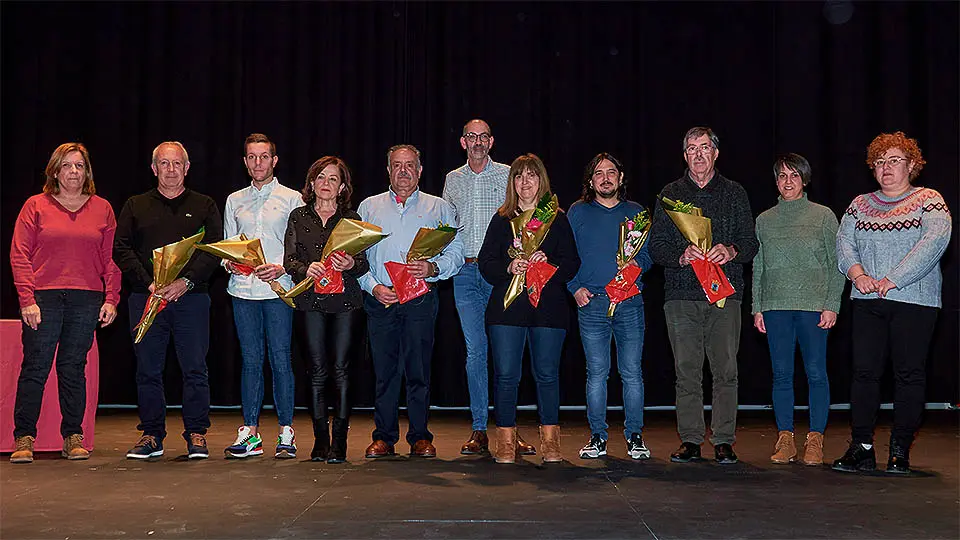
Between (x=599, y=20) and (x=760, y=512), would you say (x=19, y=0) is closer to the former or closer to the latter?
(x=599, y=20)

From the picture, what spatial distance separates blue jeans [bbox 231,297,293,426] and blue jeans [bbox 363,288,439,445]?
0.41 metres

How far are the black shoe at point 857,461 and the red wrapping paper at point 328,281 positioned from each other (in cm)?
236

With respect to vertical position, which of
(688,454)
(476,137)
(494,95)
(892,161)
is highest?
(494,95)

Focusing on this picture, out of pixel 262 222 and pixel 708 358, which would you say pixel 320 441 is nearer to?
pixel 262 222

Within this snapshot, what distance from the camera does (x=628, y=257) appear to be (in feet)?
14.0

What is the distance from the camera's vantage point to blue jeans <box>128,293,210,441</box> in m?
4.34

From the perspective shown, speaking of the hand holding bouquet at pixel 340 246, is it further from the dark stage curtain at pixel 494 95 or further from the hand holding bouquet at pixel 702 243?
the dark stage curtain at pixel 494 95

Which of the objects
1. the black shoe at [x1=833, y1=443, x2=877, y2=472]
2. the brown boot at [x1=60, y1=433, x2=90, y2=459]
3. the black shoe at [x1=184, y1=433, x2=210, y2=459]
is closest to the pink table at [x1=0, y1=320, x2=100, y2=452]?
the brown boot at [x1=60, y1=433, x2=90, y2=459]

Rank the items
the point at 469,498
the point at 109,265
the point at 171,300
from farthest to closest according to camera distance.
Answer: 1. the point at 109,265
2. the point at 171,300
3. the point at 469,498

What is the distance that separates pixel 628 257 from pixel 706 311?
17.3 inches

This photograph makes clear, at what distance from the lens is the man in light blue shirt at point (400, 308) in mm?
4324

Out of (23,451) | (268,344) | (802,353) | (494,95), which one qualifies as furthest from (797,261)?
(23,451)

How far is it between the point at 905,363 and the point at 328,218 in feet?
8.72

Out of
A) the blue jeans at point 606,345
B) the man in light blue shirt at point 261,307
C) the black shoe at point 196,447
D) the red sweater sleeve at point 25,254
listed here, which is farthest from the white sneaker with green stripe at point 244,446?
the blue jeans at point 606,345
